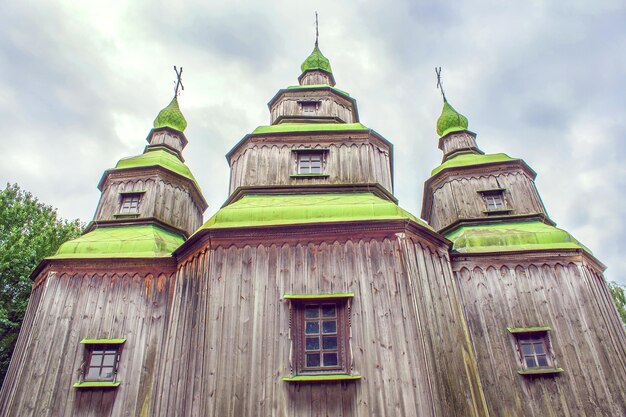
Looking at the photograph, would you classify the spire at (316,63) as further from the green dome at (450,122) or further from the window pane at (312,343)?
the window pane at (312,343)

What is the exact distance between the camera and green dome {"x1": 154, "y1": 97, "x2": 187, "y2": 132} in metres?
19.0

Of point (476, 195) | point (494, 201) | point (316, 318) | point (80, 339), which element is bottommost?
point (316, 318)

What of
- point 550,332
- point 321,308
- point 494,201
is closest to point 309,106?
point 494,201

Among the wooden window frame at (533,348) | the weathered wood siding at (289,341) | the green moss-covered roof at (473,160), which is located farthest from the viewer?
the green moss-covered roof at (473,160)

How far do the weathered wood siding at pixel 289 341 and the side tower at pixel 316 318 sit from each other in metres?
0.02

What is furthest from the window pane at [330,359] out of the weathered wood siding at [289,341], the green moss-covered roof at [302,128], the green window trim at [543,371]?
the green moss-covered roof at [302,128]

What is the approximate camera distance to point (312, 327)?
8.81m

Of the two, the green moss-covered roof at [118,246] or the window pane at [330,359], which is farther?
the green moss-covered roof at [118,246]

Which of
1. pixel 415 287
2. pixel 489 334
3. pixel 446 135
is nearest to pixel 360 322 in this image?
pixel 415 287

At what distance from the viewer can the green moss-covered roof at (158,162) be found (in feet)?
51.9

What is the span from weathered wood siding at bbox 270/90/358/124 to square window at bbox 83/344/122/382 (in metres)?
9.49

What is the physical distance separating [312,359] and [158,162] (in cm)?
1045

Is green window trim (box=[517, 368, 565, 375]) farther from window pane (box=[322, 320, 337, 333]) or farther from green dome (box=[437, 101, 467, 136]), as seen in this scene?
green dome (box=[437, 101, 467, 136])

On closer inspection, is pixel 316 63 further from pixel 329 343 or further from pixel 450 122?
pixel 329 343
